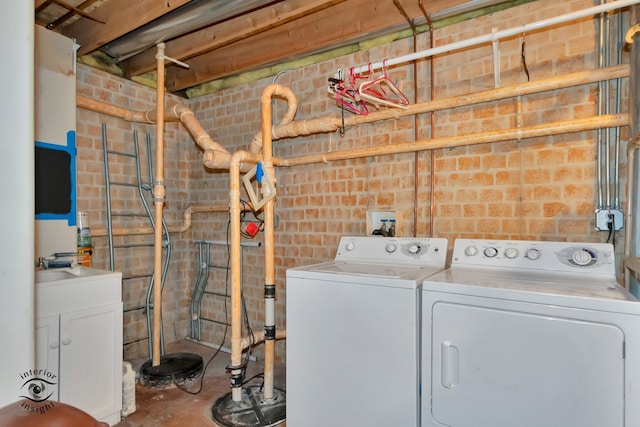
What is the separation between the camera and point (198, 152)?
12.4 feet

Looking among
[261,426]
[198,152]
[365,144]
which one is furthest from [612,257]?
[198,152]

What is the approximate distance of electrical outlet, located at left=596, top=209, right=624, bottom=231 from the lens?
1.93 m

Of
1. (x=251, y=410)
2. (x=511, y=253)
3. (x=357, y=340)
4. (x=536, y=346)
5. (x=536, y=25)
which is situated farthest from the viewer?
(x=251, y=410)

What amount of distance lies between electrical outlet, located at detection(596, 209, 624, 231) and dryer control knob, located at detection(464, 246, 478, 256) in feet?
2.02

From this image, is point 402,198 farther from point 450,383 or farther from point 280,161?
point 450,383

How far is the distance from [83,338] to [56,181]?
1126 millimetres

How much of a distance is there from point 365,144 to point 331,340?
144cm

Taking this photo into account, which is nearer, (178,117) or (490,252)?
(490,252)

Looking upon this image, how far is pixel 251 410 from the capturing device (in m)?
2.43

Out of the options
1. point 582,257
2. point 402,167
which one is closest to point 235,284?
point 402,167

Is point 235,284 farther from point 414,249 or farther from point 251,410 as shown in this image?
point 414,249

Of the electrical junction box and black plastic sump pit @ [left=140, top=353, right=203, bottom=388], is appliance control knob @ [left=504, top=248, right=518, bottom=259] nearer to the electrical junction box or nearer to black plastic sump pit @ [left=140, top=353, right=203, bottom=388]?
the electrical junction box

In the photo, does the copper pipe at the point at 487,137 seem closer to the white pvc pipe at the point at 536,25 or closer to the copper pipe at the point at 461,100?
the copper pipe at the point at 461,100

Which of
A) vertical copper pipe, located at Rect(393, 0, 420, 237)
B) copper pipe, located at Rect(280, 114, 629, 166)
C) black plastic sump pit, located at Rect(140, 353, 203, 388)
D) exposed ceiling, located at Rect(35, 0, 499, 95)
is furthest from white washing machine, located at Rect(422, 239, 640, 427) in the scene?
black plastic sump pit, located at Rect(140, 353, 203, 388)
